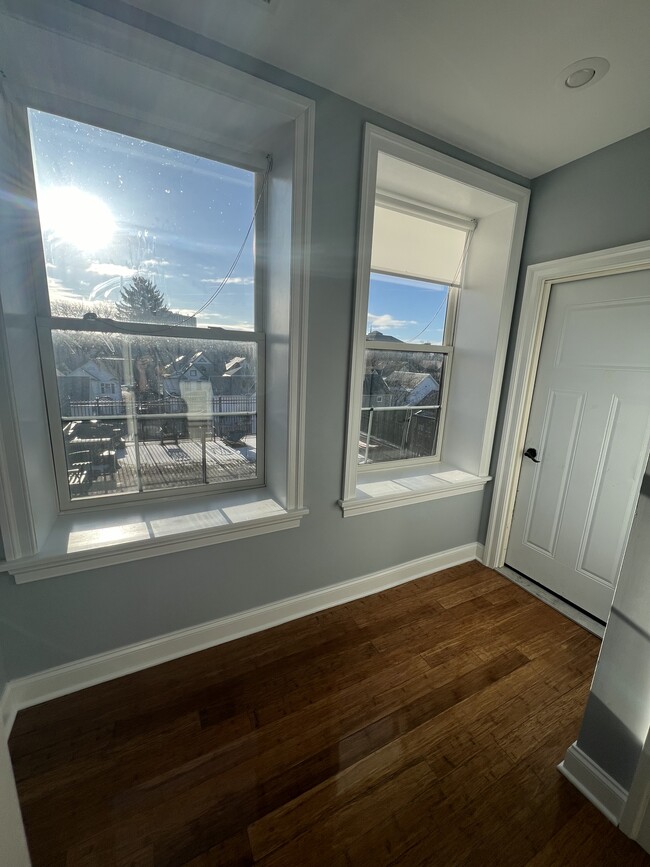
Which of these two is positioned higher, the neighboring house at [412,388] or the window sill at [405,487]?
the neighboring house at [412,388]

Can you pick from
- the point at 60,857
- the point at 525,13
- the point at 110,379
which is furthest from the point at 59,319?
the point at 525,13

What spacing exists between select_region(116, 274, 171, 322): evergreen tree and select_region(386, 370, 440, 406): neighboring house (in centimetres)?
144

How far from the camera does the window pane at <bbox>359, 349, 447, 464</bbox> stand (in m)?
2.38

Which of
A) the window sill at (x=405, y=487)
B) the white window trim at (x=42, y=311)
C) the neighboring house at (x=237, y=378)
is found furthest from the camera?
the window sill at (x=405, y=487)

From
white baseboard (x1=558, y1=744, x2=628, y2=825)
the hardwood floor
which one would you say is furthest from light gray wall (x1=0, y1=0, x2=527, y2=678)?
white baseboard (x1=558, y1=744, x2=628, y2=825)

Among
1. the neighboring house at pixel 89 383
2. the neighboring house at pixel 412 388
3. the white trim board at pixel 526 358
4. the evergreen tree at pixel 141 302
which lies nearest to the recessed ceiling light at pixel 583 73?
the white trim board at pixel 526 358

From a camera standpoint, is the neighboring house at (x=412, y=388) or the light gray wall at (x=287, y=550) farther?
the neighboring house at (x=412, y=388)

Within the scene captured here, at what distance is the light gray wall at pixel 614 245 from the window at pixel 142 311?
1.73m

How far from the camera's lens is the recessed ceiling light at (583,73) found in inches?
53.6

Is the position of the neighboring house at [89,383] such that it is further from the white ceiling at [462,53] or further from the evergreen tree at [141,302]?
the white ceiling at [462,53]

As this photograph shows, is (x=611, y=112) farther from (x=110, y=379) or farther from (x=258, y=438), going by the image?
(x=110, y=379)

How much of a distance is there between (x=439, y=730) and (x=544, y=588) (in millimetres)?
1388

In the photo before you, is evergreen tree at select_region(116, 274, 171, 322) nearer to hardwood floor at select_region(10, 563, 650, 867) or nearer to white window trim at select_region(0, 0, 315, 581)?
white window trim at select_region(0, 0, 315, 581)

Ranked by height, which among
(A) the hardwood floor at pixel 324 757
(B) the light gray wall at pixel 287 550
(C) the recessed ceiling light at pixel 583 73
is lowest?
(A) the hardwood floor at pixel 324 757
